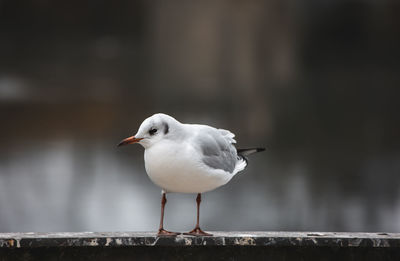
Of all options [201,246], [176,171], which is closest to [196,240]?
[201,246]

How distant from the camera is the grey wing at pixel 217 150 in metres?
2.30

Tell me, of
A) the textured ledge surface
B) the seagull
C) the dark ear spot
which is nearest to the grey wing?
the seagull

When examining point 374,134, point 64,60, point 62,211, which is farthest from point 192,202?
point 64,60

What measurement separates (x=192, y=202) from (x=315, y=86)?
8776 millimetres

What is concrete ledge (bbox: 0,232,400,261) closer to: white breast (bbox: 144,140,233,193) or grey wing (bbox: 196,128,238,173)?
white breast (bbox: 144,140,233,193)

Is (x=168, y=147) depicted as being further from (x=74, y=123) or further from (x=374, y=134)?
(x=74, y=123)

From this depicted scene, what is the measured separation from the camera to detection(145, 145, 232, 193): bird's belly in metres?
2.17

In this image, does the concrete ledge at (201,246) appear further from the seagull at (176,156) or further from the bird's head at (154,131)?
the bird's head at (154,131)

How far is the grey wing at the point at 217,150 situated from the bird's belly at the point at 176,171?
0.18 feet

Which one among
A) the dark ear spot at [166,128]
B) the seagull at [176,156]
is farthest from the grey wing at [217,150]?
the dark ear spot at [166,128]

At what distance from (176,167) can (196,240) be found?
201mm

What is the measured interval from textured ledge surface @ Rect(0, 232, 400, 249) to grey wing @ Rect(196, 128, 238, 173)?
0.83 feet

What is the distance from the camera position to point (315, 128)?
32.5 ft

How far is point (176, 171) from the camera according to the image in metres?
2.17
